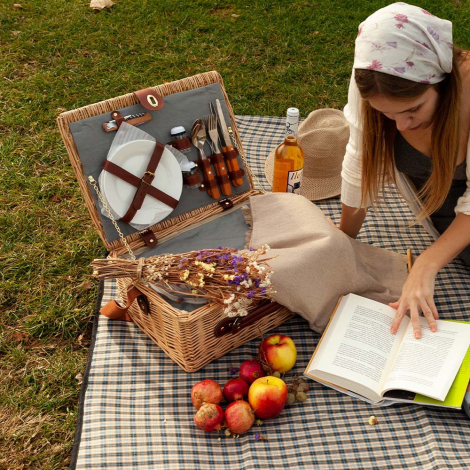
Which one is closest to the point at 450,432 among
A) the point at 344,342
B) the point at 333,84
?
the point at 344,342

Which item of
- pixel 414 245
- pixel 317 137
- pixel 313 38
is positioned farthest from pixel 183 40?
pixel 414 245

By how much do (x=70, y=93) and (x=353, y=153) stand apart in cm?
210

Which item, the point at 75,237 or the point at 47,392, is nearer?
the point at 47,392

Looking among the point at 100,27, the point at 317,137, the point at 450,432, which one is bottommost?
the point at 450,432

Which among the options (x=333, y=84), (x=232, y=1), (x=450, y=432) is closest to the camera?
(x=450, y=432)

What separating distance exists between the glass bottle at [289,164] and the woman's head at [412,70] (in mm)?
639

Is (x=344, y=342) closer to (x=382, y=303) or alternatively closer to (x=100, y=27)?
(x=382, y=303)

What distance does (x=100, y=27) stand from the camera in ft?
12.7

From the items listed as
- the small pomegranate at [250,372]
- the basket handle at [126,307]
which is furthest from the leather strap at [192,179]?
the small pomegranate at [250,372]

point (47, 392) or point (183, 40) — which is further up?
point (183, 40)

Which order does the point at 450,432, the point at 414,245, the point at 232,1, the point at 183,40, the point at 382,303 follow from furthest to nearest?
the point at 232,1 → the point at 183,40 → the point at 414,245 → the point at 382,303 → the point at 450,432

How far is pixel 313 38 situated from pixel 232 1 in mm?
778

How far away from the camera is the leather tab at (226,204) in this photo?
2197mm

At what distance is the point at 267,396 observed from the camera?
166 cm
